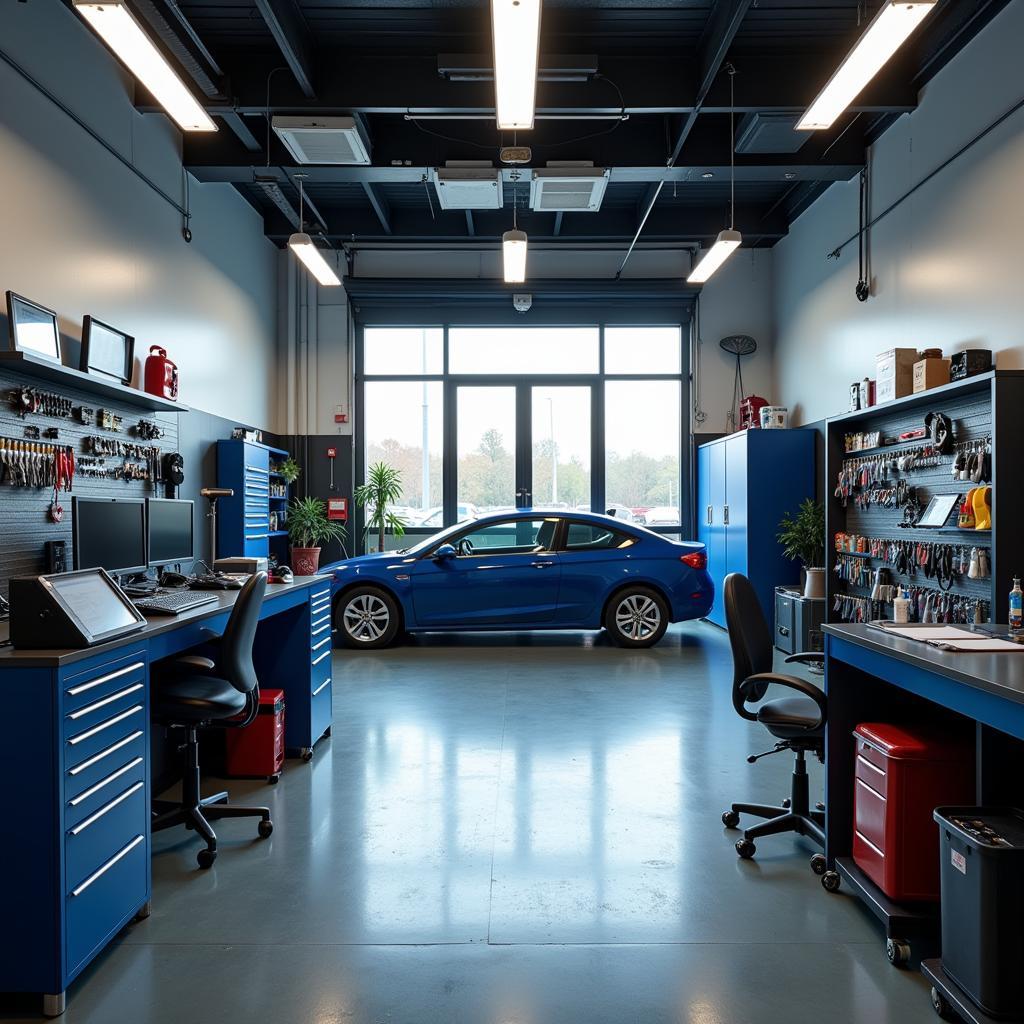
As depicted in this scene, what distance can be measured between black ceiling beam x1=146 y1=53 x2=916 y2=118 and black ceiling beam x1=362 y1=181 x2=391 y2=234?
5.94ft

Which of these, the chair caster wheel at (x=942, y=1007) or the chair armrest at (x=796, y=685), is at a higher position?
the chair armrest at (x=796, y=685)

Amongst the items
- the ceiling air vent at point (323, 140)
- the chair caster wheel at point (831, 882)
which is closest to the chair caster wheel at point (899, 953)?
the chair caster wheel at point (831, 882)

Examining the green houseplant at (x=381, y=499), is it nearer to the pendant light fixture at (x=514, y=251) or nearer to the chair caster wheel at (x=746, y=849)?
the pendant light fixture at (x=514, y=251)

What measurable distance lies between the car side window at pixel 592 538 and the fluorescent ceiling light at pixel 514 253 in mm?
2350

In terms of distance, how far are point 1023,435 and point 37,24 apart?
5.55m

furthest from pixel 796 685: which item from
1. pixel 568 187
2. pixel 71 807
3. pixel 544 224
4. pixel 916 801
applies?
pixel 544 224

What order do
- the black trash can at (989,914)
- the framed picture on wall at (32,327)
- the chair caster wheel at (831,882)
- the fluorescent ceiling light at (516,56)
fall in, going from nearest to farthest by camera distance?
the black trash can at (989,914), the chair caster wheel at (831,882), the fluorescent ceiling light at (516,56), the framed picture on wall at (32,327)

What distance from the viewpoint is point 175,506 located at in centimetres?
452

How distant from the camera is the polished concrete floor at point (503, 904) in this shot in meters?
1.95

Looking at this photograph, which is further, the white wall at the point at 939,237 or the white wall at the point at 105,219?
the white wall at the point at 939,237

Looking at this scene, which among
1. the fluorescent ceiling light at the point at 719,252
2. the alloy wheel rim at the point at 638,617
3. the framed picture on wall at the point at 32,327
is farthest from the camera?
the alloy wheel rim at the point at 638,617

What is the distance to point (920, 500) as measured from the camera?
498 centimetres

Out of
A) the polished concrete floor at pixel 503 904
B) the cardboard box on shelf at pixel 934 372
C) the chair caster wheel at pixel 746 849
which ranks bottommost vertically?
the polished concrete floor at pixel 503 904

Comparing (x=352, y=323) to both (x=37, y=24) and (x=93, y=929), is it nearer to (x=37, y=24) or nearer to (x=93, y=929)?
(x=37, y=24)
